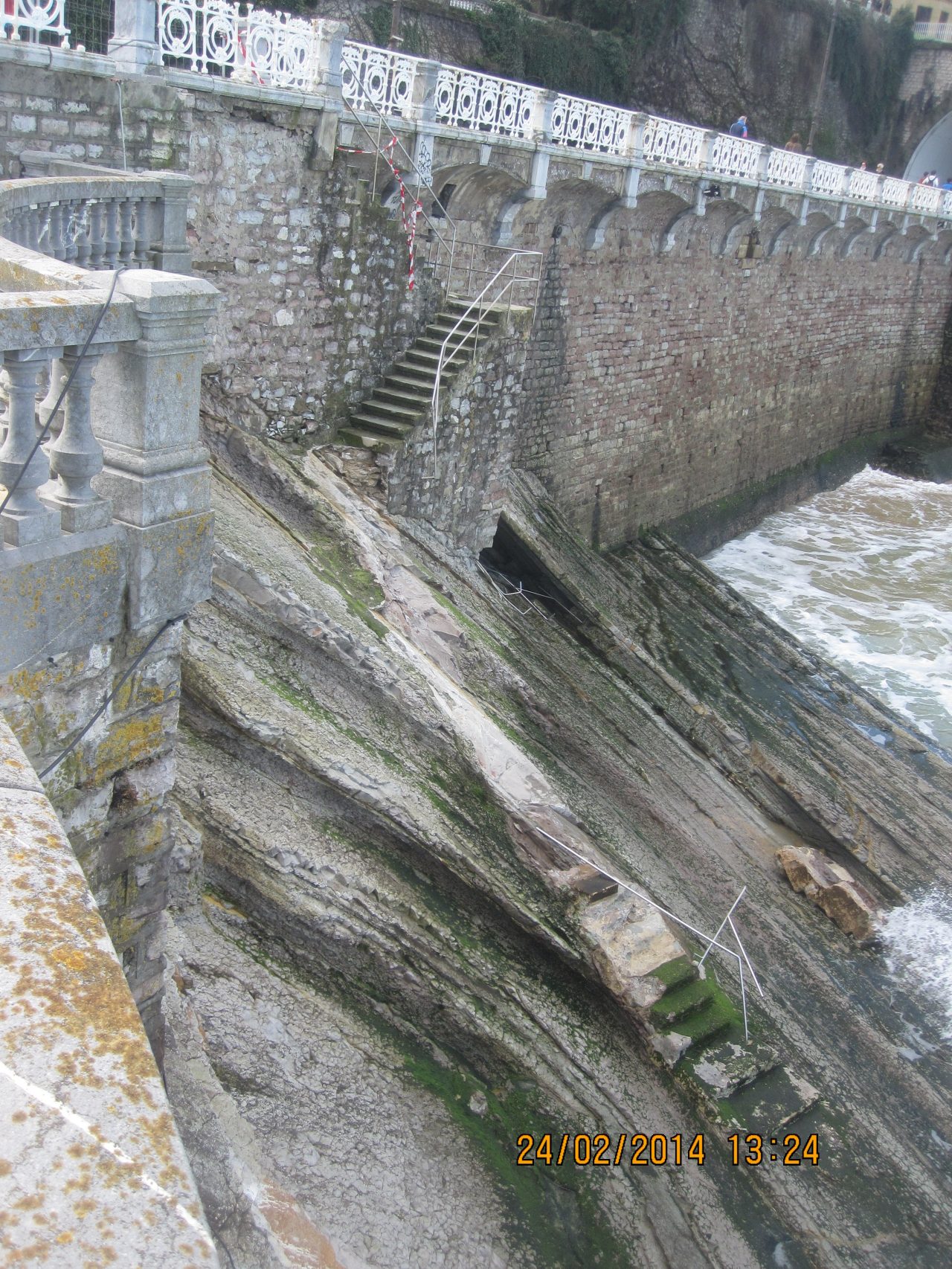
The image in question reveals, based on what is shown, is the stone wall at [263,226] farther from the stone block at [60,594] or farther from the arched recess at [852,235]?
the arched recess at [852,235]

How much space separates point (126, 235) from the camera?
22.5ft

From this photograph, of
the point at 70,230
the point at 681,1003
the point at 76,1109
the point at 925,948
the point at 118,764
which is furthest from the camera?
the point at 925,948

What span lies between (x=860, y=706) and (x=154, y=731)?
1220 cm

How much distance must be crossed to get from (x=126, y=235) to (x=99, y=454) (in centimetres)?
422

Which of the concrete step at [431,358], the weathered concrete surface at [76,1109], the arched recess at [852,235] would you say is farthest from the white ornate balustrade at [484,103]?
the arched recess at [852,235]

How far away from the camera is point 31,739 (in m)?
3.40

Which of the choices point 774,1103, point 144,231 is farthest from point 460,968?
point 144,231

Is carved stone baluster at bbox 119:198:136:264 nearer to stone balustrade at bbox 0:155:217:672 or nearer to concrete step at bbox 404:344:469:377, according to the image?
stone balustrade at bbox 0:155:217:672

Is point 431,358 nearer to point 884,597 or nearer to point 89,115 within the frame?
point 89,115

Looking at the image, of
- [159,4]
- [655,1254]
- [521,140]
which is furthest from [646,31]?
[655,1254]

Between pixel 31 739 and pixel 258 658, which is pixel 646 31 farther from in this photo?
pixel 31 739

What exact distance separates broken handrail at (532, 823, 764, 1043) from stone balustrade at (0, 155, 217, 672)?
4765 millimetres

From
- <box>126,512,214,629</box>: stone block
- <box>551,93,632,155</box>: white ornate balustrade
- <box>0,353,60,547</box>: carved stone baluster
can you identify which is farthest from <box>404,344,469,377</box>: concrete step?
<box>0,353,60,547</box>: carved stone baluster

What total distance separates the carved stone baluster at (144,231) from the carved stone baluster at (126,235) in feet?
0.67
